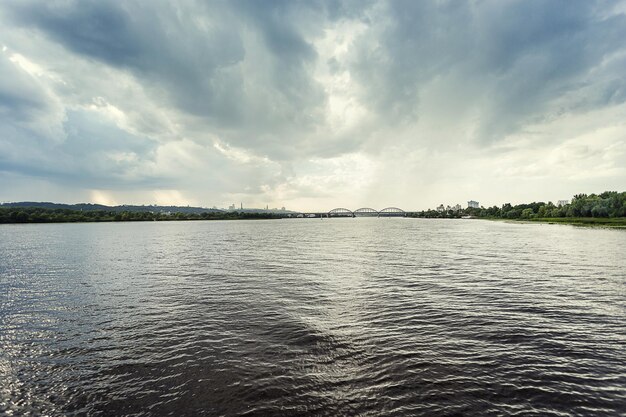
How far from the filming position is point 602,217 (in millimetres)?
185125

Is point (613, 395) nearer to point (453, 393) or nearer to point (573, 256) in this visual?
point (453, 393)

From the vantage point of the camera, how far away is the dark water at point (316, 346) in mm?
13711

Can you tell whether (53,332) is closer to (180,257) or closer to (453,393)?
(453,393)

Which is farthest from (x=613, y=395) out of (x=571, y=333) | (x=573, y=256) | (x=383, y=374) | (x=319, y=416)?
(x=573, y=256)

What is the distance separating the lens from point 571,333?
69.4 feet

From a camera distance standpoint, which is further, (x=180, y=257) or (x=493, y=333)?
(x=180, y=257)

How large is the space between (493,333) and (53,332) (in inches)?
1139

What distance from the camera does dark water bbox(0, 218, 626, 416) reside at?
13.7m

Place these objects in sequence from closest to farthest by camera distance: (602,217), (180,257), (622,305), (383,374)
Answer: (383,374) → (622,305) → (180,257) → (602,217)

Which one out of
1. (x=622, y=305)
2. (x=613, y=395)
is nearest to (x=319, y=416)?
(x=613, y=395)

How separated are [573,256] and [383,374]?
193ft

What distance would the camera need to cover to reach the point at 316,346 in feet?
62.8

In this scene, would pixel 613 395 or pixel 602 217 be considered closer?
pixel 613 395

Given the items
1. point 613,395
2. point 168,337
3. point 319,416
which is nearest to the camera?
point 319,416
